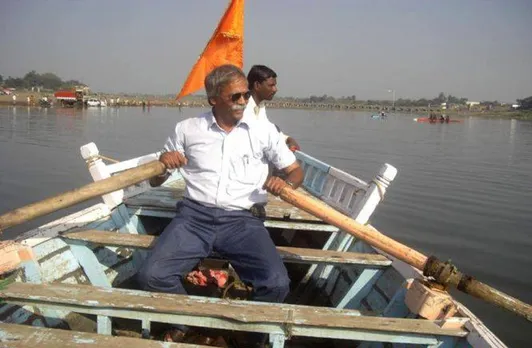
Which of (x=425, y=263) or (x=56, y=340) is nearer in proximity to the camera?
(x=56, y=340)

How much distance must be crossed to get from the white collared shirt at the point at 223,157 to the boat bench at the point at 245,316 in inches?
37.2

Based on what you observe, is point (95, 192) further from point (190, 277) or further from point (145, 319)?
point (190, 277)

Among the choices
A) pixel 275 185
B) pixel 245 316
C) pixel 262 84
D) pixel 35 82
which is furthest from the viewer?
pixel 35 82

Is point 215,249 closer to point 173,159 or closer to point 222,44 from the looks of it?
point 173,159

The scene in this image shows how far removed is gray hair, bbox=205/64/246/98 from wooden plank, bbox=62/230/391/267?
1360 millimetres

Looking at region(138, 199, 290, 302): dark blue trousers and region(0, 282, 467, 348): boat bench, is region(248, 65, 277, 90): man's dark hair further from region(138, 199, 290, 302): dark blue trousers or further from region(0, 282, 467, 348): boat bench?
region(0, 282, 467, 348): boat bench

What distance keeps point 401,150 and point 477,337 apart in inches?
989

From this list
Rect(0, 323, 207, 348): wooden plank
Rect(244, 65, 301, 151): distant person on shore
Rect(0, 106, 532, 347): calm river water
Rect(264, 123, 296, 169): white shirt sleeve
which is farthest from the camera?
Rect(0, 106, 532, 347): calm river water

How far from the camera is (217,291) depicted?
390cm

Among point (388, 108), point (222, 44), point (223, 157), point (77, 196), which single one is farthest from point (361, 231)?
point (388, 108)

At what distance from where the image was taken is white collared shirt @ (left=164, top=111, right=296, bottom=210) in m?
3.30

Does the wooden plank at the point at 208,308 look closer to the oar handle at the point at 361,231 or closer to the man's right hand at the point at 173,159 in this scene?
the oar handle at the point at 361,231

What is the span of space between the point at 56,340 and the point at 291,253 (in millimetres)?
1869

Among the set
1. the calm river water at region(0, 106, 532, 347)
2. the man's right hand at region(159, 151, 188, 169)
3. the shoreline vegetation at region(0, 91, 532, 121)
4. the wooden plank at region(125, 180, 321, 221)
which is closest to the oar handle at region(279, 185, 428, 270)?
the man's right hand at region(159, 151, 188, 169)
